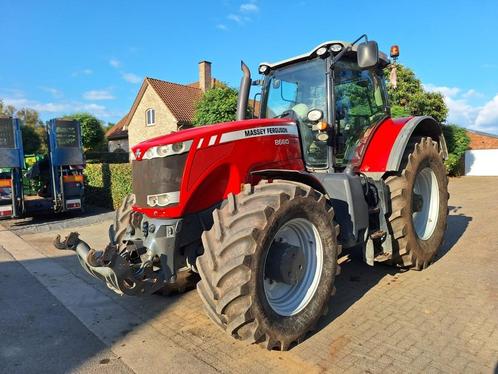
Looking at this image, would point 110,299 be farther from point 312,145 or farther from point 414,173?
point 414,173

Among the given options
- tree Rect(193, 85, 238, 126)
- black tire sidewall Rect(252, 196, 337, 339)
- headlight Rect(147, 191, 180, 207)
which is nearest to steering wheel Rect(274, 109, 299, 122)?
black tire sidewall Rect(252, 196, 337, 339)

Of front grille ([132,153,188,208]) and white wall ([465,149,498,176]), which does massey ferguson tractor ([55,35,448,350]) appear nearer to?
front grille ([132,153,188,208])

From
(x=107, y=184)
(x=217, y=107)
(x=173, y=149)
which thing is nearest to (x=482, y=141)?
(x=217, y=107)

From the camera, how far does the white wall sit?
917 inches

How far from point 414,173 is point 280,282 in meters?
2.48

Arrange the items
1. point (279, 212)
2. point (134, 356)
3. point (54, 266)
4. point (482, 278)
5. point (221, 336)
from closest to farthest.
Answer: point (279, 212) → point (134, 356) → point (221, 336) → point (482, 278) → point (54, 266)

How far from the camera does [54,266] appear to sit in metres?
5.94

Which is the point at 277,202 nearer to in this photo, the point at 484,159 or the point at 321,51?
the point at 321,51

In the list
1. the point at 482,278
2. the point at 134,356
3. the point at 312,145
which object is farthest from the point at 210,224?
the point at 482,278

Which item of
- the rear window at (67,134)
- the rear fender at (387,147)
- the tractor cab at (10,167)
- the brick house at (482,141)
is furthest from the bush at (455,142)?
the tractor cab at (10,167)

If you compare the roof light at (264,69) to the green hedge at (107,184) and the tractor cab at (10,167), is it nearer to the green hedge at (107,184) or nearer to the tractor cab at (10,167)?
the green hedge at (107,184)

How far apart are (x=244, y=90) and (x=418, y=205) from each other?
2.69m

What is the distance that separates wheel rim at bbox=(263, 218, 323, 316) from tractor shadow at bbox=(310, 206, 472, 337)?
0.36 m

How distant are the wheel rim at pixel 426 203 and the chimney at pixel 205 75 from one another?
24.1 meters
